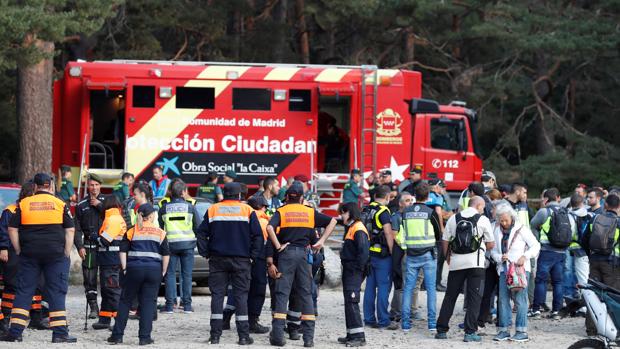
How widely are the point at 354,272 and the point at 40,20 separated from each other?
37.8 ft

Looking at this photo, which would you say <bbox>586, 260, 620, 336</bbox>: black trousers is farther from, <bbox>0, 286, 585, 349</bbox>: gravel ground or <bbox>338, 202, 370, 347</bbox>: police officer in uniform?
<bbox>338, 202, 370, 347</bbox>: police officer in uniform

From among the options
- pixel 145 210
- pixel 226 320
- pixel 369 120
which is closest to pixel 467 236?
pixel 226 320

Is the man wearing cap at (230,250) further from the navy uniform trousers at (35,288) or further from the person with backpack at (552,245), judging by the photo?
the person with backpack at (552,245)

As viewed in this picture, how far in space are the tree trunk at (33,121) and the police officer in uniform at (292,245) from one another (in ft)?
47.6

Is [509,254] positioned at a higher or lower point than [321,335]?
higher

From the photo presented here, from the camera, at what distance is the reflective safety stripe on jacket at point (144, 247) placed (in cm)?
1248

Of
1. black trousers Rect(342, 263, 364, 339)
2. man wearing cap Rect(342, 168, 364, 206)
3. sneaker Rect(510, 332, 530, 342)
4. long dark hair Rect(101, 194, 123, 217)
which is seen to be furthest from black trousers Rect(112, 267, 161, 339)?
man wearing cap Rect(342, 168, 364, 206)

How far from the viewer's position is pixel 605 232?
1438 cm

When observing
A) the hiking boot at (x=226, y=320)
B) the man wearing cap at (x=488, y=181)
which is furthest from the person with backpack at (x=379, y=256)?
the man wearing cap at (x=488, y=181)

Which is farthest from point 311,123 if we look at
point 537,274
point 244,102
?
point 537,274

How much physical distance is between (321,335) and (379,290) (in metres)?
0.93

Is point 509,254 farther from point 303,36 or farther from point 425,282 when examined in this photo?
point 303,36

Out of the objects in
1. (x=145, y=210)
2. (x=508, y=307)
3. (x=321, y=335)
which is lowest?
(x=321, y=335)

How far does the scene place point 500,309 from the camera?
13742 millimetres
